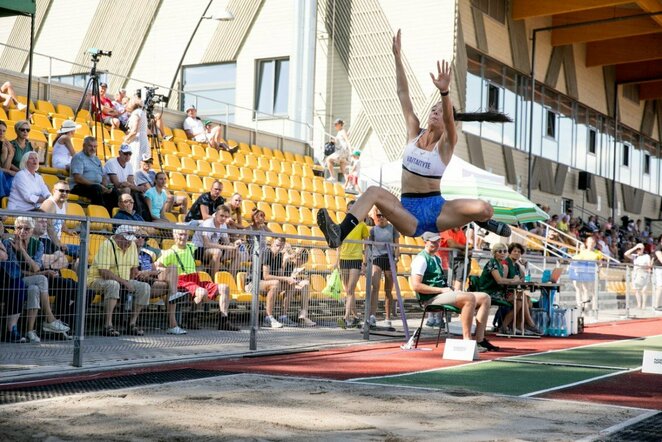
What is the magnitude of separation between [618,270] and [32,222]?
1697 centimetres

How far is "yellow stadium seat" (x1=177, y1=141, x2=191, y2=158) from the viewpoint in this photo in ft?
62.4

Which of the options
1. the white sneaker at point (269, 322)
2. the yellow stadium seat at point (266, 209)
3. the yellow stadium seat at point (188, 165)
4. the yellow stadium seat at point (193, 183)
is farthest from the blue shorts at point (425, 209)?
the yellow stadium seat at point (188, 165)

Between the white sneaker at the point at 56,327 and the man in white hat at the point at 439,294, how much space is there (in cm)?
470

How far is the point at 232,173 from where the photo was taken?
1956 centimetres

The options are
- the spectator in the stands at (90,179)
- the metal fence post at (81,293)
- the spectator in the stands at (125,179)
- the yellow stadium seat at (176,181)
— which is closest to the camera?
the metal fence post at (81,293)

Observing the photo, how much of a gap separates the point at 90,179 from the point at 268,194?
21.3ft

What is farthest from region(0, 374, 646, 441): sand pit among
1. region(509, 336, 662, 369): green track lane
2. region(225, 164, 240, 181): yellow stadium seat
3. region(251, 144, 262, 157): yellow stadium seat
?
region(251, 144, 262, 157): yellow stadium seat

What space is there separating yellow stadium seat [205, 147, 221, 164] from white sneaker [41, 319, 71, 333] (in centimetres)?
1121

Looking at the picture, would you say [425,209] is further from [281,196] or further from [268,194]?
[281,196]

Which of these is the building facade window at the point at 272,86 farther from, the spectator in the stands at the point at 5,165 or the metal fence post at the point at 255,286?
the metal fence post at the point at 255,286

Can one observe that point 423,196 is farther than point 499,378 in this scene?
No

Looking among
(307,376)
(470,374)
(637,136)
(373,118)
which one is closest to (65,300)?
(307,376)

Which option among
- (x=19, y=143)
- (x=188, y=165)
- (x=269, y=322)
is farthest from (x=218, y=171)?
(x=269, y=322)

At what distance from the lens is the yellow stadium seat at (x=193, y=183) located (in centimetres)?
1739
